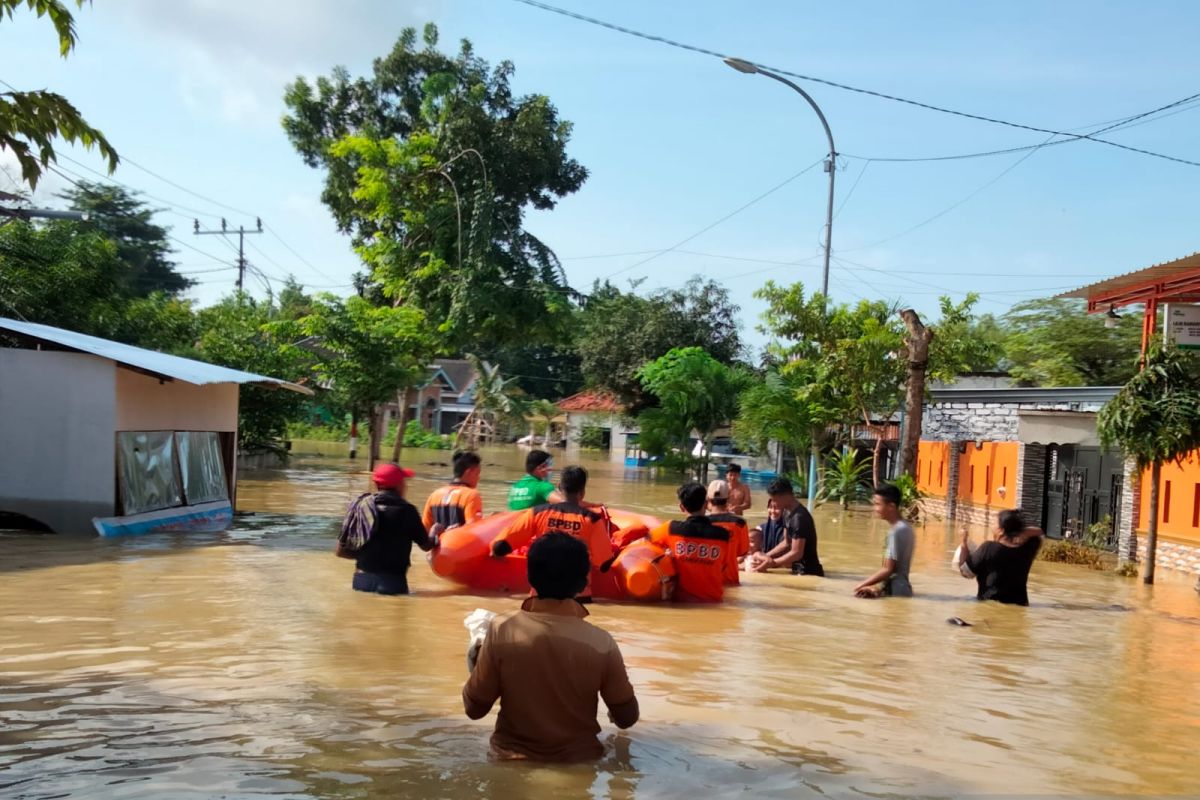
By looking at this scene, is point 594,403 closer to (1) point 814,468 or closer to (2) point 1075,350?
(2) point 1075,350

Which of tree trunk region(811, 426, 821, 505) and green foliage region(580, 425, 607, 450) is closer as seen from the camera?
tree trunk region(811, 426, 821, 505)

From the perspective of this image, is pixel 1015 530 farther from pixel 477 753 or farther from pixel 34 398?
pixel 34 398

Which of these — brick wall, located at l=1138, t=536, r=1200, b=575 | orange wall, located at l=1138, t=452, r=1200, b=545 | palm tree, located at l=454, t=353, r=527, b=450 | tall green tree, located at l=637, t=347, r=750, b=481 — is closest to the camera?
brick wall, located at l=1138, t=536, r=1200, b=575

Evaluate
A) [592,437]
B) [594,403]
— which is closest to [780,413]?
[594,403]

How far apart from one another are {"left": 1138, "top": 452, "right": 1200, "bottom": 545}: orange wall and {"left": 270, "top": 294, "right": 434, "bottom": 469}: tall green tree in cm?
2076

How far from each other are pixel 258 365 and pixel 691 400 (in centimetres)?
1679

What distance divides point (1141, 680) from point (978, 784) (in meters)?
3.76

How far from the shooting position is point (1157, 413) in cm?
1358

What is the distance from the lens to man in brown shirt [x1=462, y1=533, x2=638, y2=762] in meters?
4.50

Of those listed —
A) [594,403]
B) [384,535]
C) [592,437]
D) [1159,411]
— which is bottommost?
[384,535]

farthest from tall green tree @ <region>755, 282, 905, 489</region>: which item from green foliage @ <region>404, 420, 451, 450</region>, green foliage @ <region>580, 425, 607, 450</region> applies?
green foliage @ <region>580, 425, 607, 450</region>

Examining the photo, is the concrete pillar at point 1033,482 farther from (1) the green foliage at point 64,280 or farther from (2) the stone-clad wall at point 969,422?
(1) the green foliage at point 64,280

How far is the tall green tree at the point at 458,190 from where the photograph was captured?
117 feet

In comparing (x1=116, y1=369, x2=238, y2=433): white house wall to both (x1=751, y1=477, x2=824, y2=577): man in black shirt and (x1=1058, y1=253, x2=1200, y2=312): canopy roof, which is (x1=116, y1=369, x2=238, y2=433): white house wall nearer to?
(x1=751, y1=477, x2=824, y2=577): man in black shirt
